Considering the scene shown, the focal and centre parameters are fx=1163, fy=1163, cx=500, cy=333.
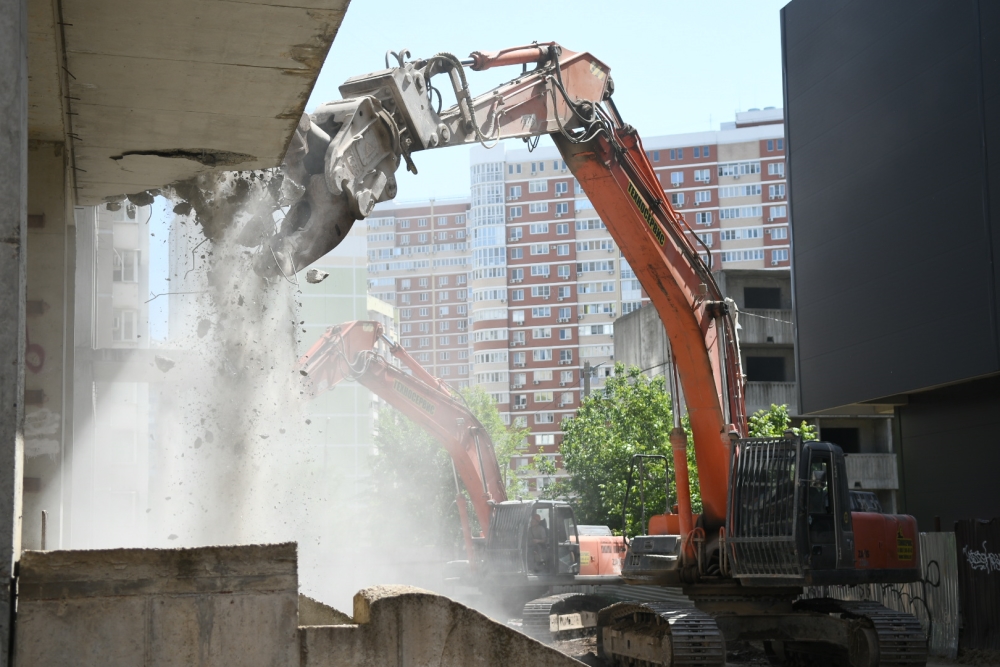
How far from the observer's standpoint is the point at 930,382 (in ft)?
77.8

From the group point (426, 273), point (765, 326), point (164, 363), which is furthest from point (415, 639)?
point (426, 273)

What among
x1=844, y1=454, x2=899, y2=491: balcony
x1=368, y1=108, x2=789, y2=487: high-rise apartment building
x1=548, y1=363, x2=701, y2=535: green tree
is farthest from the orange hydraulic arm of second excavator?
x1=368, y1=108, x2=789, y2=487: high-rise apartment building

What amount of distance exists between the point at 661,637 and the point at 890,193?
14.6m

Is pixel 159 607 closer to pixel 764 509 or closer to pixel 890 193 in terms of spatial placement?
pixel 764 509

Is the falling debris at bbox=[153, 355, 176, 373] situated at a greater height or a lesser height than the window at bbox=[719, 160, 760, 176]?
lesser

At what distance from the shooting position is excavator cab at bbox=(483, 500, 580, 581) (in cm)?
2305

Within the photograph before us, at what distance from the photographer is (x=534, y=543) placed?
23281mm

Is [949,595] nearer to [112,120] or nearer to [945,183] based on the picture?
[945,183]

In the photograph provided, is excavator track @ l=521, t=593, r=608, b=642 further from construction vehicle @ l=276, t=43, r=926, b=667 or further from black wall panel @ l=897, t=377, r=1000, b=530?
black wall panel @ l=897, t=377, r=1000, b=530

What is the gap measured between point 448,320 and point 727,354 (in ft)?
410

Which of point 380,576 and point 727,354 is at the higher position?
point 727,354

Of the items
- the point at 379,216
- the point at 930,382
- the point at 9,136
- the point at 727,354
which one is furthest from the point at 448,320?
the point at 9,136

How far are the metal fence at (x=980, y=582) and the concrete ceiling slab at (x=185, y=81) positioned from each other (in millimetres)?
13960

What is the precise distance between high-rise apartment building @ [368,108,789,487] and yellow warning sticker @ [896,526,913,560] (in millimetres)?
94283
